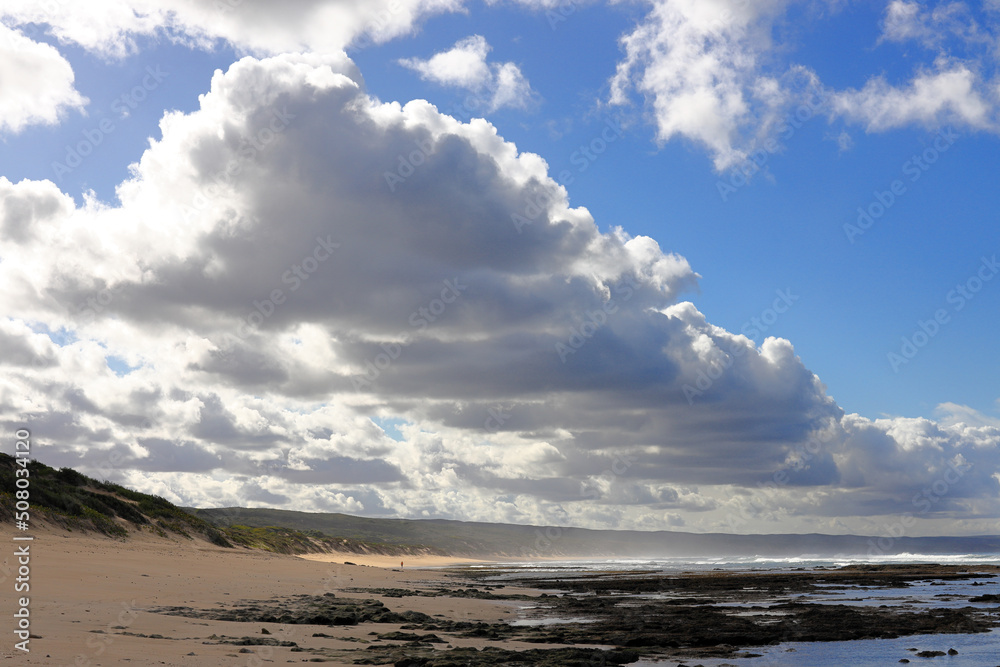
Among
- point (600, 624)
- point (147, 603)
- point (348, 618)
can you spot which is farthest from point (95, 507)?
point (600, 624)

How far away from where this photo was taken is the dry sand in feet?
46.4

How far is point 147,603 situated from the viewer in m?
22.7

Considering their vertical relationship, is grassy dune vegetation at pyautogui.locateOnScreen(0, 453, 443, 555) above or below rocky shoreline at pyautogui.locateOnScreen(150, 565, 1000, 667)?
above

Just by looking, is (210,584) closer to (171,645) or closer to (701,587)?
(171,645)

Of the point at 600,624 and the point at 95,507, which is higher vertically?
the point at 95,507

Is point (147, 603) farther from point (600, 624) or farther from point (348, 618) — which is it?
point (600, 624)

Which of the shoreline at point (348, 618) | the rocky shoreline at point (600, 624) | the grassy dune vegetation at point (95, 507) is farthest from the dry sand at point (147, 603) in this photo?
the grassy dune vegetation at point (95, 507)

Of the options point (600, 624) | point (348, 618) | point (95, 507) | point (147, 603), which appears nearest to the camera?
point (147, 603)

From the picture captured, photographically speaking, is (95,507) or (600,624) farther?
(95,507)

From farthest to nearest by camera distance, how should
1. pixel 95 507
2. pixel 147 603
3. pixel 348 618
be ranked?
pixel 95 507, pixel 348 618, pixel 147 603

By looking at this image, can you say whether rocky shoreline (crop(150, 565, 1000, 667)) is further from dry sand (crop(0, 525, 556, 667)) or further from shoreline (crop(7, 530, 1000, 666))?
dry sand (crop(0, 525, 556, 667))

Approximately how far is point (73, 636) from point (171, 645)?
6.43 feet

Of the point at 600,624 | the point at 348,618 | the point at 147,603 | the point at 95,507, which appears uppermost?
the point at 95,507

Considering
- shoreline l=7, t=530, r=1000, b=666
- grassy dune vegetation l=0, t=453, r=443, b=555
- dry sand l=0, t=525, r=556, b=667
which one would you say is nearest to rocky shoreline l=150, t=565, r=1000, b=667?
shoreline l=7, t=530, r=1000, b=666
